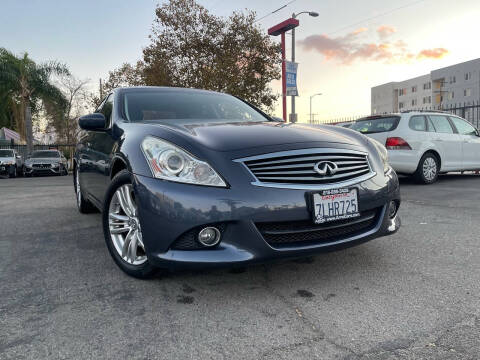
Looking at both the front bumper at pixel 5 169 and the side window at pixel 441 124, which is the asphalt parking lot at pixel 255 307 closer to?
the side window at pixel 441 124

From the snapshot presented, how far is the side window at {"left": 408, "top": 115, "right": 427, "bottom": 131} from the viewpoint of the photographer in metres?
7.62

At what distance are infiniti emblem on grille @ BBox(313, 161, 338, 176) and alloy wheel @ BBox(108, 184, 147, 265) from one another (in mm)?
1146

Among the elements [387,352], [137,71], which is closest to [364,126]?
[387,352]

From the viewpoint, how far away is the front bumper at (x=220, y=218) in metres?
2.16

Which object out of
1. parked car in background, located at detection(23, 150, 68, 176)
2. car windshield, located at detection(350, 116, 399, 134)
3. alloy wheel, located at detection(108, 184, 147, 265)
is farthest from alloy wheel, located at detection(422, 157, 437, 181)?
parked car in background, located at detection(23, 150, 68, 176)

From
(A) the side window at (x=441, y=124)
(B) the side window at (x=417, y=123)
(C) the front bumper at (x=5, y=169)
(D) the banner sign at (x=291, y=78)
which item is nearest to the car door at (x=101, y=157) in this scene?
(B) the side window at (x=417, y=123)

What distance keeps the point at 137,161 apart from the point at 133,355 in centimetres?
117

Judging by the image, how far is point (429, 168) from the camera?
7.82 meters

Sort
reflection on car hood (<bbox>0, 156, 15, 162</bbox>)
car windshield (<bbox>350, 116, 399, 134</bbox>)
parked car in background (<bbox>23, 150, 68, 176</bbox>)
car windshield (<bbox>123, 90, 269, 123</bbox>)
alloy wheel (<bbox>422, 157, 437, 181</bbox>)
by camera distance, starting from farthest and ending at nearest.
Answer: parked car in background (<bbox>23, 150, 68, 176</bbox>) < reflection on car hood (<bbox>0, 156, 15, 162</bbox>) < alloy wheel (<bbox>422, 157, 437, 181</bbox>) < car windshield (<bbox>350, 116, 399, 134</bbox>) < car windshield (<bbox>123, 90, 269, 123</bbox>)

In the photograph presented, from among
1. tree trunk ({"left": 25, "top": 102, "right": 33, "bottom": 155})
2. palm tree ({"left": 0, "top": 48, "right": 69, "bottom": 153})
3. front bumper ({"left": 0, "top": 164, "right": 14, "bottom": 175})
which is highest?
palm tree ({"left": 0, "top": 48, "right": 69, "bottom": 153})

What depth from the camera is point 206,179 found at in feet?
7.32

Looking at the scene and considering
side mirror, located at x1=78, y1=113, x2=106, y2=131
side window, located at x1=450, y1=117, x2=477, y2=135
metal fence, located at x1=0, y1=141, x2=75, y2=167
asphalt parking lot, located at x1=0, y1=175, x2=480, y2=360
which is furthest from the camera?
metal fence, located at x1=0, y1=141, x2=75, y2=167

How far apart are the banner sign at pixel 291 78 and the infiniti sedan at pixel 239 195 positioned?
12271 millimetres

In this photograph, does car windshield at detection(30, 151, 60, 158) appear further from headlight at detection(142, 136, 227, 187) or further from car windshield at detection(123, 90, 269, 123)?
headlight at detection(142, 136, 227, 187)
